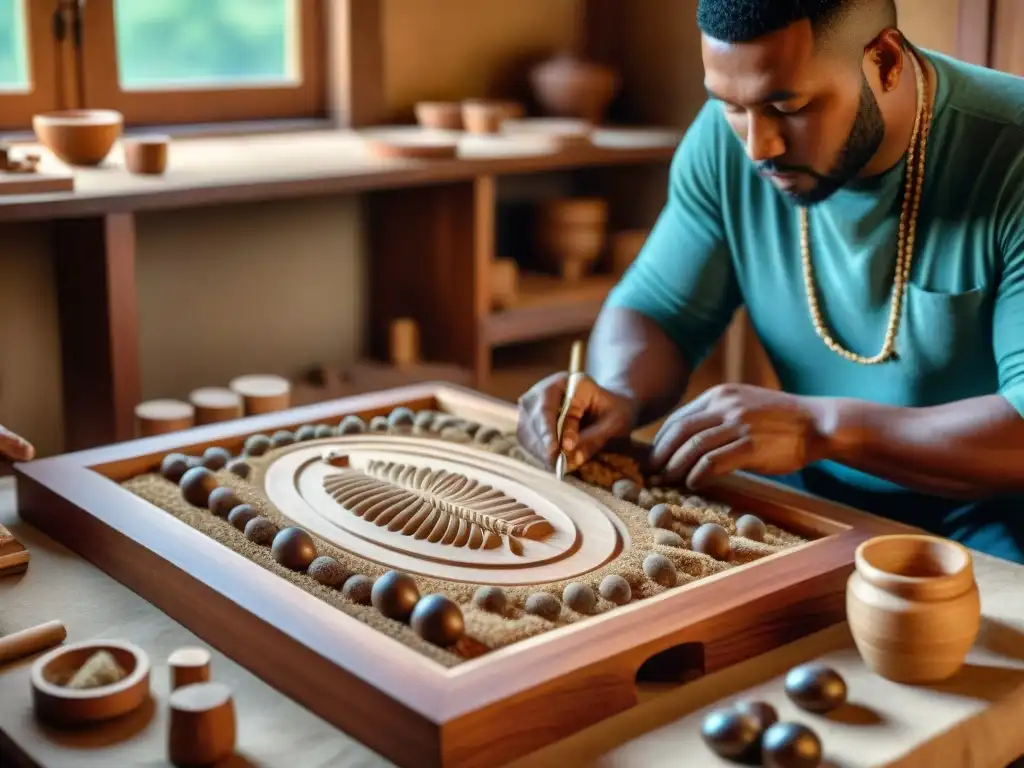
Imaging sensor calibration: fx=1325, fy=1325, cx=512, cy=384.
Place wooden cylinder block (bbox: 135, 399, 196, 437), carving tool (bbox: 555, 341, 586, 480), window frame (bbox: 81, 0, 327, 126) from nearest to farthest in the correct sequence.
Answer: carving tool (bbox: 555, 341, 586, 480), wooden cylinder block (bbox: 135, 399, 196, 437), window frame (bbox: 81, 0, 327, 126)

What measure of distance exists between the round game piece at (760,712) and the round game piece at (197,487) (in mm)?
735

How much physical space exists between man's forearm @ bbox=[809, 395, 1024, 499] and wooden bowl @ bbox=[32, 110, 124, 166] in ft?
4.87

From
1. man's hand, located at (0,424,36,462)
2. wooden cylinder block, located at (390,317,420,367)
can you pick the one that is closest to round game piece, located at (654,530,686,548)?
man's hand, located at (0,424,36,462)

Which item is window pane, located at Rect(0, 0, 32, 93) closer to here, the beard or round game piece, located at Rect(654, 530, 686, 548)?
the beard

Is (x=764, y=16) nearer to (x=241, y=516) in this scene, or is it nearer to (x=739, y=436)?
(x=739, y=436)

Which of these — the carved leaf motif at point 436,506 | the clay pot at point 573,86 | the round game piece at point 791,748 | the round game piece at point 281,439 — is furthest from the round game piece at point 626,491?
the clay pot at point 573,86

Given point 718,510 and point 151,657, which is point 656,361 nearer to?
point 718,510

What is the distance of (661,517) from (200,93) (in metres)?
1.93

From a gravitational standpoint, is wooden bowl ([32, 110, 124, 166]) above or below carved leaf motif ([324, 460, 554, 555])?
above

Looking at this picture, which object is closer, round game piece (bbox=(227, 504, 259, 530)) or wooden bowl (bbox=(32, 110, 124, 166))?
round game piece (bbox=(227, 504, 259, 530))

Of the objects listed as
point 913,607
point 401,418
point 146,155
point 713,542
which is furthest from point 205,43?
point 913,607

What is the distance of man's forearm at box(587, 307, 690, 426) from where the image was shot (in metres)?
1.98

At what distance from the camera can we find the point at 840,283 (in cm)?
193

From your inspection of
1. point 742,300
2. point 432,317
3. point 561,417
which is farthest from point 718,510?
point 432,317
